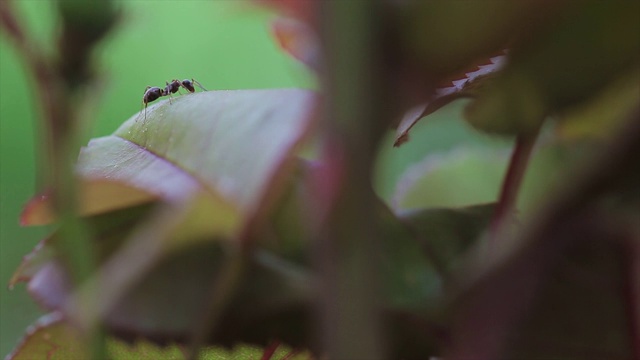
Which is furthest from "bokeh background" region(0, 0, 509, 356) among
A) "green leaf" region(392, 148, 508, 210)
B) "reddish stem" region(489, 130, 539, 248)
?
"reddish stem" region(489, 130, 539, 248)

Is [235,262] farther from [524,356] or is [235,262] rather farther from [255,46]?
[255,46]

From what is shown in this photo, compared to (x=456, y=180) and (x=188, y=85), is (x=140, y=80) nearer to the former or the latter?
(x=188, y=85)

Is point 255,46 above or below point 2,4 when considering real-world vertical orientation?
below

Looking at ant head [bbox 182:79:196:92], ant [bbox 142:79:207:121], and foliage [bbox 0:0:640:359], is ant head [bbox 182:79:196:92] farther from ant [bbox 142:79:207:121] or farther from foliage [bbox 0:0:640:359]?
foliage [bbox 0:0:640:359]

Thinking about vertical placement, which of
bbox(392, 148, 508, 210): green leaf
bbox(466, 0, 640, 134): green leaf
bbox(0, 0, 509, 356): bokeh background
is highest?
bbox(466, 0, 640, 134): green leaf

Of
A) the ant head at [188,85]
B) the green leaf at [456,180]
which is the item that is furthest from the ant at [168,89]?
the green leaf at [456,180]

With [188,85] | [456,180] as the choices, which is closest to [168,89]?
[188,85]

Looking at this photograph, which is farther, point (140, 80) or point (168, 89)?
point (140, 80)

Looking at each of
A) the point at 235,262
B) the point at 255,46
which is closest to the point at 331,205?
the point at 235,262
